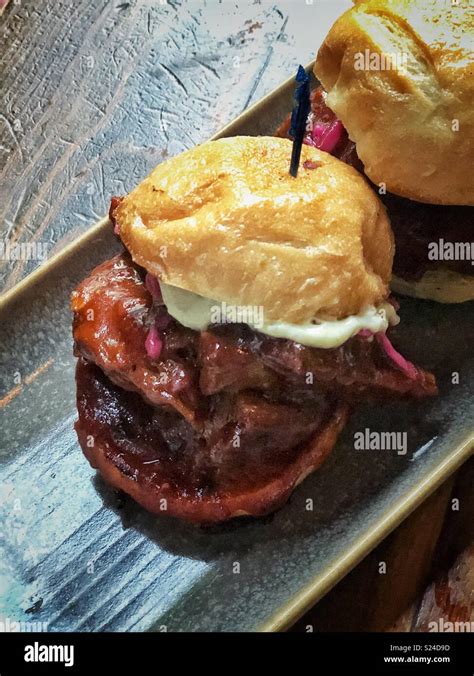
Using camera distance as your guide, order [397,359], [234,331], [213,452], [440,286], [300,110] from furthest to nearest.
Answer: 1. [440,286]
2. [397,359]
3. [213,452]
4. [234,331]
5. [300,110]

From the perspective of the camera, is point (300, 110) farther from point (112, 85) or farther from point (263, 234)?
point (112, 85)

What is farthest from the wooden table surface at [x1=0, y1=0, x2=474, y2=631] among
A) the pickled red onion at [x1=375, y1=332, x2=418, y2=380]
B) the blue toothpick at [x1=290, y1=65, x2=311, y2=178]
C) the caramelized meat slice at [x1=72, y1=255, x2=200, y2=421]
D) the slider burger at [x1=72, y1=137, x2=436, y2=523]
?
the pickled red onion at [x1=375, y1=332, x2=418, y2=380]

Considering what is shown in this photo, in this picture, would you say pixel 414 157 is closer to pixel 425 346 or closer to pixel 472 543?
pixel 425 346

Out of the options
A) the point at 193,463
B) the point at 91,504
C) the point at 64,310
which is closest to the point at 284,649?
the point at 193,463

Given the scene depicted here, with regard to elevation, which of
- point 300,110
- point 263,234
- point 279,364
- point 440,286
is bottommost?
point 440,286

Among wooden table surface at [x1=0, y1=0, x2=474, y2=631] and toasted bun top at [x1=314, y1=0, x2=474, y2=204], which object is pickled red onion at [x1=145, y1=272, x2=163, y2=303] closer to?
toasted bun top at [x1=314, y1=0, x2=474, y2=204]

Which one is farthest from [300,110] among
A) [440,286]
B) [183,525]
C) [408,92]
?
[183,525]

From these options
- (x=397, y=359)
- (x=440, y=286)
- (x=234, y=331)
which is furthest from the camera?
(x=440, y=286)

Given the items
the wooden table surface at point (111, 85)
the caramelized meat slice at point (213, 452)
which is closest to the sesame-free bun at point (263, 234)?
the caramelized meat slice at point (213, 452)
